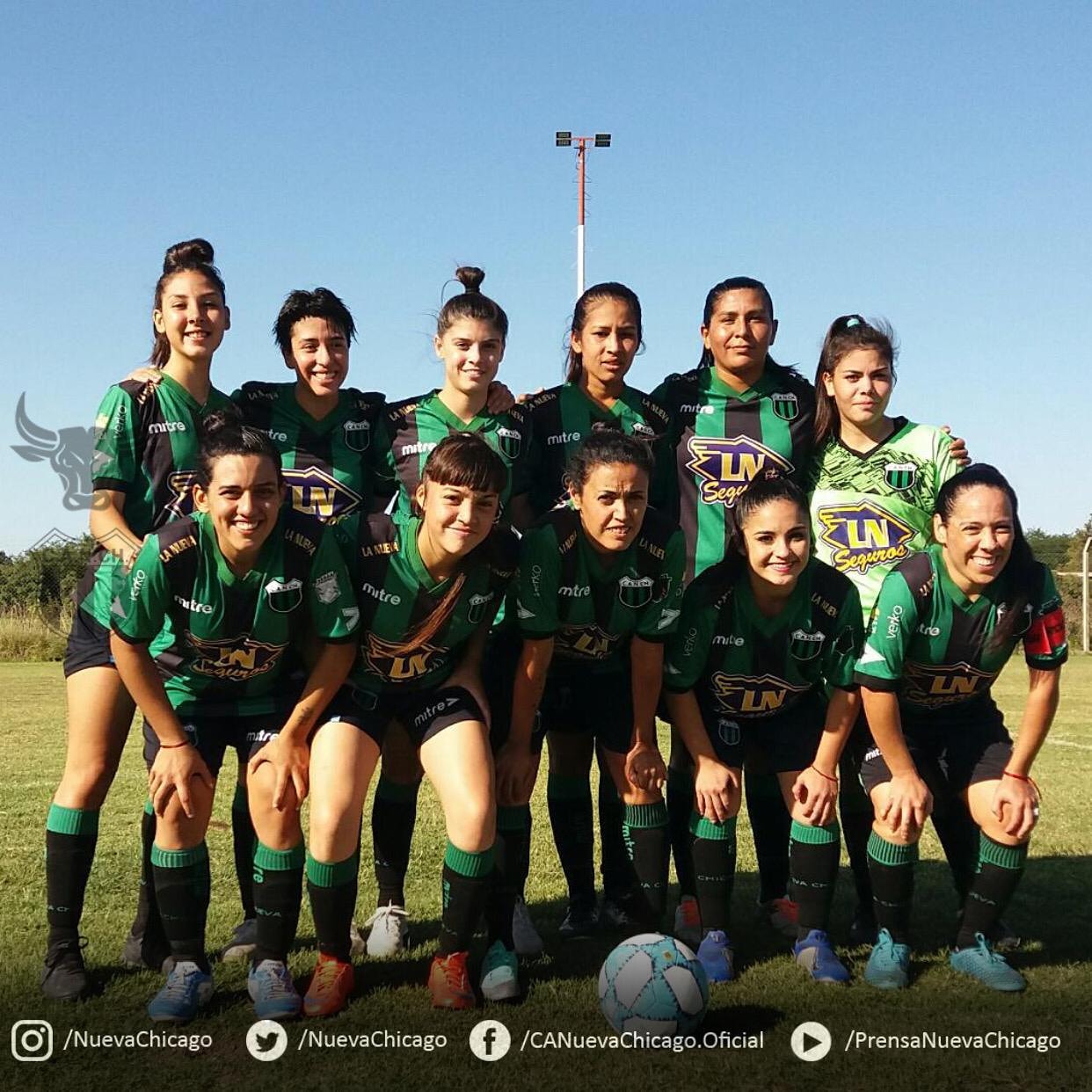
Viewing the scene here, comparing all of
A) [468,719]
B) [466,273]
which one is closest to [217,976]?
[468,719]

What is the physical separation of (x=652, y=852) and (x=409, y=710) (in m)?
0.99

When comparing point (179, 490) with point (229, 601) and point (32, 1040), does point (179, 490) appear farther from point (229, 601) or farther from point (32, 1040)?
point (32, 1040)

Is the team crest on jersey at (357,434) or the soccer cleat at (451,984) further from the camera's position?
the team crest on jersey at (357,434)

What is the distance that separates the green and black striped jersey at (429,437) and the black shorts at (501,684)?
0.49m

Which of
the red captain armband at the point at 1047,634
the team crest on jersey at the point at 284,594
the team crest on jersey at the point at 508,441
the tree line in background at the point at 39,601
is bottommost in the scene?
the tree line in background at the point at 39,601

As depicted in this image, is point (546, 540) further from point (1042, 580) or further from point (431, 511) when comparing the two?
point (1042, 580)

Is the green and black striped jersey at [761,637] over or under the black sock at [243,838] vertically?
over

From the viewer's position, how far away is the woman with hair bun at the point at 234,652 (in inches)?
129

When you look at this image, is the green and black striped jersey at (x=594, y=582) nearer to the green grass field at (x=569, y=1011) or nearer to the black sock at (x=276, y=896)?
the black sock at (x=276, y=896)

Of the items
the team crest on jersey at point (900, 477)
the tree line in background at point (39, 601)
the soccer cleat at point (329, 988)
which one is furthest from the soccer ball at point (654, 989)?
the tree line in background at point (39, 601)

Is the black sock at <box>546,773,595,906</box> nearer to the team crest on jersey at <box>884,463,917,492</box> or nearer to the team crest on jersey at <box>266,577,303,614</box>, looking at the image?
the team crest on jersey at <box>266,577,303,614</box>

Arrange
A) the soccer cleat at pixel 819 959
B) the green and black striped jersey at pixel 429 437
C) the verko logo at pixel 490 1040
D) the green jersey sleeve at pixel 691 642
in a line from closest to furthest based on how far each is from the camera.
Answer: the verko logo at pixel 490 1040 < the soccer cleat at pixel 819 959 < the green jersey sleeve at pixel 691 642 < the green and black striped jersey at pixel 429 437

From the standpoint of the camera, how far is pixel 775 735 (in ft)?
13.0

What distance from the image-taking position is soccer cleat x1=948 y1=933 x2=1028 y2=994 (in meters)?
3.57
